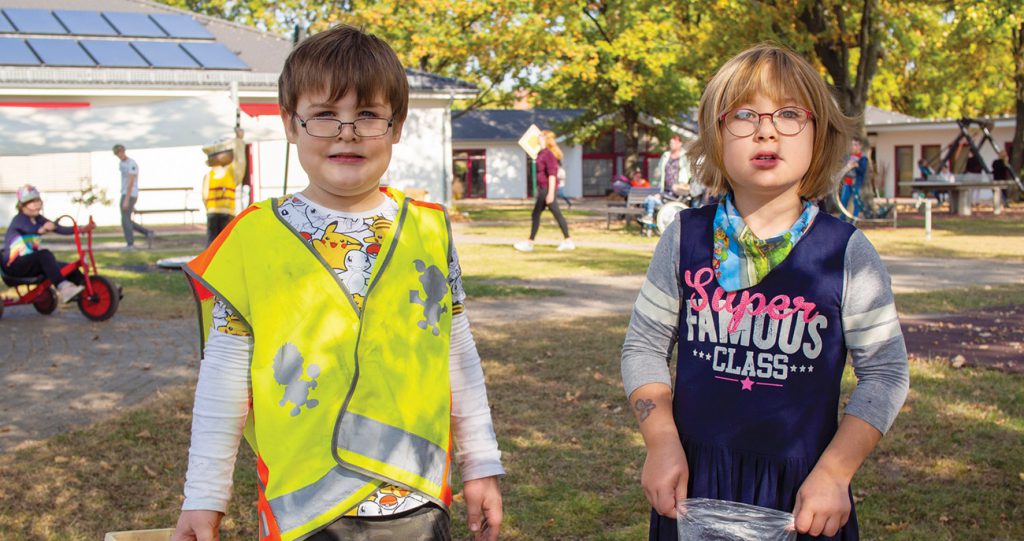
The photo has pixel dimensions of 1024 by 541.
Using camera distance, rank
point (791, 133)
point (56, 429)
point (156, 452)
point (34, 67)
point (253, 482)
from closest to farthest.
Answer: point (791, 133) < point (253, 482) < point (156, 452) < point (56, 429) < point (34, 67)

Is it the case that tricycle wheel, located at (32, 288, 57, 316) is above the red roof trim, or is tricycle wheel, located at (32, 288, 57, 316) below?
below

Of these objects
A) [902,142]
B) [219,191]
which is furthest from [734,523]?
[902,142]

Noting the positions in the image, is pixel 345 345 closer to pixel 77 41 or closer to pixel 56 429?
pixel 56 429

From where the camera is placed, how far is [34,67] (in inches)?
998

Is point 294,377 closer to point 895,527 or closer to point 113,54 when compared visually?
point 895,527

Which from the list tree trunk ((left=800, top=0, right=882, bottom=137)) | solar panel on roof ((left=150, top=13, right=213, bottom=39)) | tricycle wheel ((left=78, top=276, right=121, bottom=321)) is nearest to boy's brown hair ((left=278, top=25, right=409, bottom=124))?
tricycle wheel ((left=78, top=276, right=121, bottom=321))

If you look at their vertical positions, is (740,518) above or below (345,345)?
below

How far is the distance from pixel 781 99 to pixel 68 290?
9.27 m

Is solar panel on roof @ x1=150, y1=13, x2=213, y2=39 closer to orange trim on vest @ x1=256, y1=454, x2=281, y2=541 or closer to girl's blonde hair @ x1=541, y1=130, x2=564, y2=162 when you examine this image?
girl's blonde hair @ x1=541, y1=130, x2=564, y2=162

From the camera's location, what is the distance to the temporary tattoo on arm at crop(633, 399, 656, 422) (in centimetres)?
230

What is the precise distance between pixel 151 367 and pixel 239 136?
22.6ft

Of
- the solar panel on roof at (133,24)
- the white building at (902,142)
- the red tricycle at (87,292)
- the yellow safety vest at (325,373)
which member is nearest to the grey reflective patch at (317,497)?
the yellow safety vest at (325,373)

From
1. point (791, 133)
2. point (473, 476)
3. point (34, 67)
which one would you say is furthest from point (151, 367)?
point (34, 67)

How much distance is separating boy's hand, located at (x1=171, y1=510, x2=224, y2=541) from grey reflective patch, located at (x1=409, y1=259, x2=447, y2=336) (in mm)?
568
